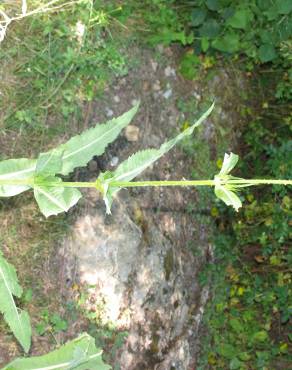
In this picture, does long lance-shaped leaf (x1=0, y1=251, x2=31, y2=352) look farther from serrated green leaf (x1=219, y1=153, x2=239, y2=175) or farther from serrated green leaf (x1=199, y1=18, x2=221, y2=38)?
A: serrated green leaf (x1=199, y1=18, x2=221, y2=38)

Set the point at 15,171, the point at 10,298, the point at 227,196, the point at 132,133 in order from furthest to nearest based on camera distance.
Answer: the point at 132,133, the point at 10,298, the point at 15,171, the point at 227,196

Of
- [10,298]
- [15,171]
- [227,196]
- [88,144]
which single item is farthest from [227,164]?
[10,298]

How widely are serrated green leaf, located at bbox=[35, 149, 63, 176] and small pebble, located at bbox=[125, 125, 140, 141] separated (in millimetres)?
2051

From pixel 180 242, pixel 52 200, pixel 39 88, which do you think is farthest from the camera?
pixel 180 242

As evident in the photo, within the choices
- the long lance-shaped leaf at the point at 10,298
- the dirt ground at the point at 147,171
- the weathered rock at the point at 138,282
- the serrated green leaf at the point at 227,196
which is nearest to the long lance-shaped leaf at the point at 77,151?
the long lance-shaped leaf at the point at 10,298

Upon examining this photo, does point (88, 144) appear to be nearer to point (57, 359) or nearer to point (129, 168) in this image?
point (129, 168)

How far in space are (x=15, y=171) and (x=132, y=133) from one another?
1973mm

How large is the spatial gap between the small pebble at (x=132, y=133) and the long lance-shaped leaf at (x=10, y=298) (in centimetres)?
179

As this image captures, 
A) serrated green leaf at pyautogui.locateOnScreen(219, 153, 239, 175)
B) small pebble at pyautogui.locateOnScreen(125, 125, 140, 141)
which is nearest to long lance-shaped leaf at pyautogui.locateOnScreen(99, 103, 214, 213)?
serrated green leaf at pyautogui.locateOnScreen(219, 153, 239, 175)

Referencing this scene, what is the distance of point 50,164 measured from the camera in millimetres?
1575

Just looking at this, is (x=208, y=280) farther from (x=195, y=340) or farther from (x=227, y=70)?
(x=227, y=70)

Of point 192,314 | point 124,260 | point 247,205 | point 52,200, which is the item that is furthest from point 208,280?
point 52,200

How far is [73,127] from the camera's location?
3322mm

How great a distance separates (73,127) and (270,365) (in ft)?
7.94
